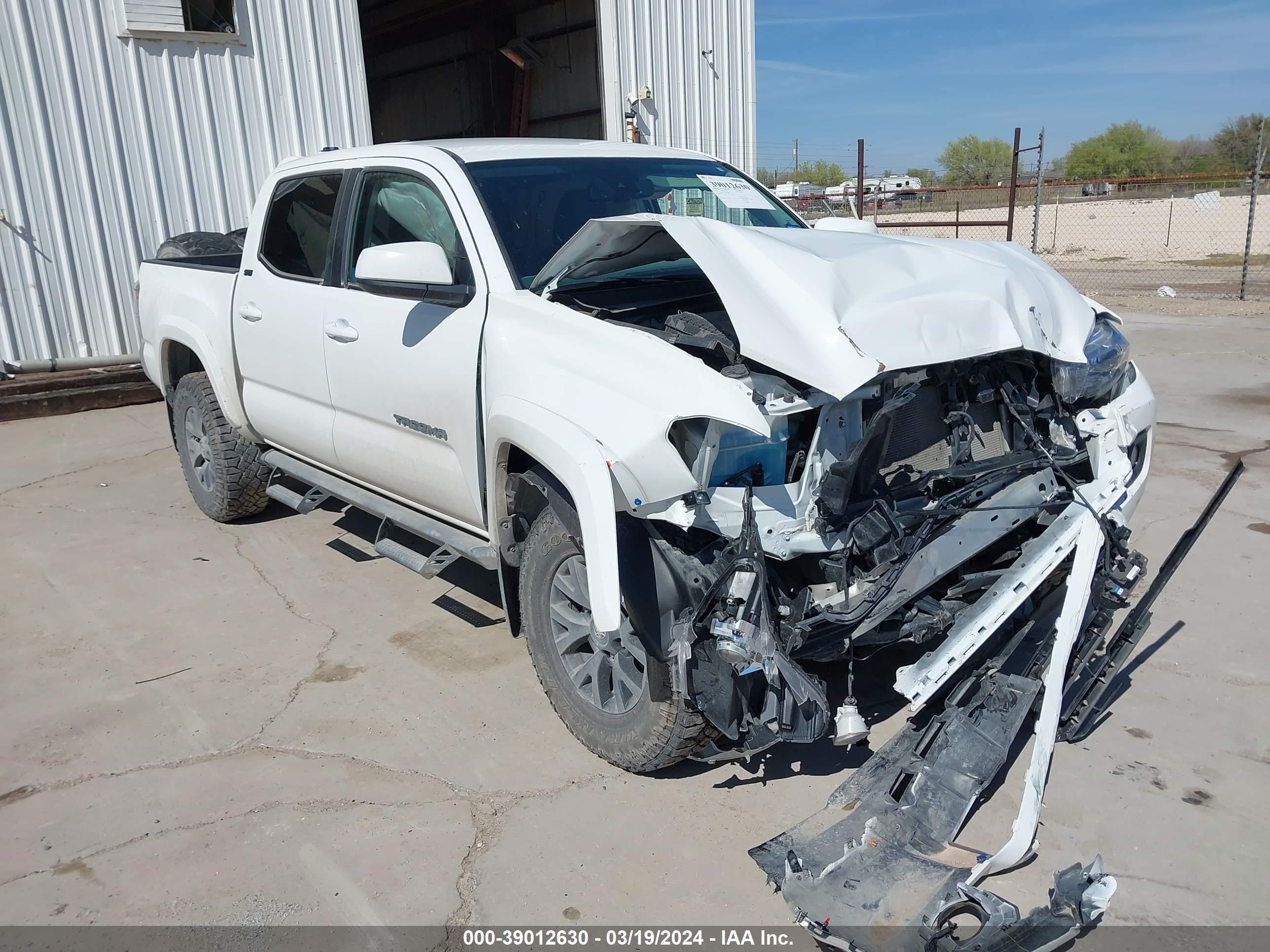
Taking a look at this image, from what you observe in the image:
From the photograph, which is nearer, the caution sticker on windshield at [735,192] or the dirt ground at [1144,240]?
the caution sticker on windshield at [735,192]

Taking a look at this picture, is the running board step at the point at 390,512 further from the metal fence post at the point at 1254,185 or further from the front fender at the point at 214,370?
the metal fence post at the point at 1254,185

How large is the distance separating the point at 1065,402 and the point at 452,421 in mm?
2198

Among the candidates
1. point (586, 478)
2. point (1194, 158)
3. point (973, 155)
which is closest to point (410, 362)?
point (586, 478)

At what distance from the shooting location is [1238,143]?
46.5 metres

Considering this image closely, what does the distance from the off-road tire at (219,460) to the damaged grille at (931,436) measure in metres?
3.89

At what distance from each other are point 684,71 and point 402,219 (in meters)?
9.54

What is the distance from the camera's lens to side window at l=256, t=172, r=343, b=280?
4.61 meters

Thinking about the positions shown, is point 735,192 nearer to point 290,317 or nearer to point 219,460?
point 290,317

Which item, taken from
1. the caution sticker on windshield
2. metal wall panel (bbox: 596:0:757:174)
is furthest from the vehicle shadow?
metal wall panel (bbox: 596:0:757:174)

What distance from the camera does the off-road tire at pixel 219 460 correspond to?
5.54 meters

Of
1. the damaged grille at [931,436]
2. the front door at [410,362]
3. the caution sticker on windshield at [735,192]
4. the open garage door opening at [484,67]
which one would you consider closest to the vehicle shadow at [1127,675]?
the damaged grille at [931,436]

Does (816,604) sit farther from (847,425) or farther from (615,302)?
(615,302)

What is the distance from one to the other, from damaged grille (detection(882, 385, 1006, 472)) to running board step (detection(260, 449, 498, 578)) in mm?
1520

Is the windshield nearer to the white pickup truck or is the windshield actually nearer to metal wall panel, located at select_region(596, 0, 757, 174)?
the white pickup truck
